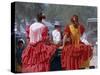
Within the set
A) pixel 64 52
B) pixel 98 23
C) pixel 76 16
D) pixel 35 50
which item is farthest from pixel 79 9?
pixel 35 50

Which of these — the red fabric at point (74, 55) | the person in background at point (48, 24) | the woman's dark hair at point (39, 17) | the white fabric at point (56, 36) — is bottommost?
the red fabric at point (74, 55)

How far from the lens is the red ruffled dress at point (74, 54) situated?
166 cm

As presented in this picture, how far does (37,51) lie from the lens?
159cm

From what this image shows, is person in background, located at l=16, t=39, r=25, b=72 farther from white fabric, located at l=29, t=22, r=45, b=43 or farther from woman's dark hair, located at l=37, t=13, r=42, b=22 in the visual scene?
woman's dark hair, located at l=37, t=13, r=42, b=22

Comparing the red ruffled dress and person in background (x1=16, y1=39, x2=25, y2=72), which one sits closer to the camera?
person in background (x1=16, y1=39, x2=25, y2=72)

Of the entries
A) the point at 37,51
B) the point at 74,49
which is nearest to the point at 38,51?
the point at 37,51

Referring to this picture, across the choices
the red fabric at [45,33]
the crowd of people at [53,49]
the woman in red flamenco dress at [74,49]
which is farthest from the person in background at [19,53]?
the woman in red flamenco dress at [74,49]

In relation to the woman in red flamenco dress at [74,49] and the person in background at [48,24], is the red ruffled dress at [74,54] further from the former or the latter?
the person in background at [48,24]

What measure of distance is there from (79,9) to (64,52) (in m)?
0.31

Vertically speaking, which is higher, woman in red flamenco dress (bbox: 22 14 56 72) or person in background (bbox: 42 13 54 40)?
person in background (bbox: 42 13 54 40)

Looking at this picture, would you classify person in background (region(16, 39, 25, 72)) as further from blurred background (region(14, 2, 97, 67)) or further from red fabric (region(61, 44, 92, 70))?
red fabric (region(61, 44, 92, 70))

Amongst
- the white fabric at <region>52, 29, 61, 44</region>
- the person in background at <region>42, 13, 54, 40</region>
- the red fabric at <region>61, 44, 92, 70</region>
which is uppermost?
the person in background at <region>42, 13, 54, 40</region>

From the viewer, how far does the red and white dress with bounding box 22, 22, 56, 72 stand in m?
1.57

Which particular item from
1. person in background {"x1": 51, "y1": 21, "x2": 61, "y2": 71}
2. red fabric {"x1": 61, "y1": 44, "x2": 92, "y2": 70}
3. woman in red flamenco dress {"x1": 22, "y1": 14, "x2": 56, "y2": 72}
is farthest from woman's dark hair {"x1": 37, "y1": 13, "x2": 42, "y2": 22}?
red fabric {"x1": 61, "y1": 44, "x2": 92, "y2": 70}
